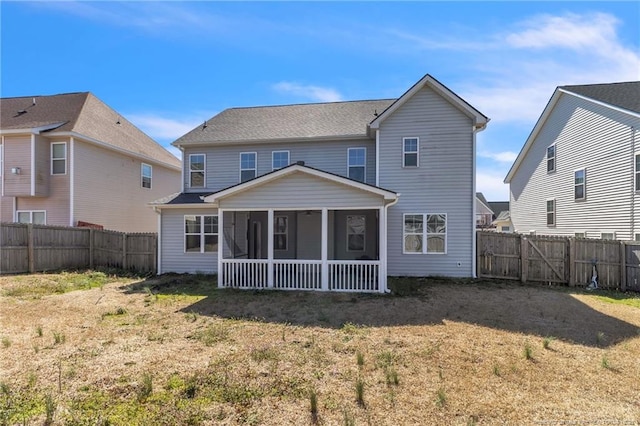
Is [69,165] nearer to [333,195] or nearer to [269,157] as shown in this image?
[269,157]

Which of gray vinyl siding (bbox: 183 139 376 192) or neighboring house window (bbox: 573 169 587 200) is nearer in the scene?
gray vinyl siding (bbox: 183 139 376 192)

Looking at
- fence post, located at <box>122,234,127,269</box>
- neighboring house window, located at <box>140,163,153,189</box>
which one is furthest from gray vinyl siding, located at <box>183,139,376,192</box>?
neighboring house window, located at <box>140,163,153,189</box>

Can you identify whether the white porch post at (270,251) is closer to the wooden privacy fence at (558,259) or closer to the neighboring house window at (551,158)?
the wooden privacy fence at (558,259)

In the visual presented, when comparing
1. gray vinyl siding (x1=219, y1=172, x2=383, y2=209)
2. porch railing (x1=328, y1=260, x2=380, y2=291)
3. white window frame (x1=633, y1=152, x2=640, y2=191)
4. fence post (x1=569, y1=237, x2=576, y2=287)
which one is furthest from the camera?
white window frame (x1=633, y1=152, x2=640, y2=191)

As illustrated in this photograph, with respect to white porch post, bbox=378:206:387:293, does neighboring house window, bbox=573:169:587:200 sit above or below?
above

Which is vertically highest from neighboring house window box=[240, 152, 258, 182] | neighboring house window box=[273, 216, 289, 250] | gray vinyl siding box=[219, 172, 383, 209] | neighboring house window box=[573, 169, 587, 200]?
neighboring house window box=[240, 152, 258, 182]

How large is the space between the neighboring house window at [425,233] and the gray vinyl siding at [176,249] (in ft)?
26.3

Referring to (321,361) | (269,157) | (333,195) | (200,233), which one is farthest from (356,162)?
(321,361)

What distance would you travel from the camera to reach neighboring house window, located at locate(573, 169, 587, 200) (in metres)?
15.3

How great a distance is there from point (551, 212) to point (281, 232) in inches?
558

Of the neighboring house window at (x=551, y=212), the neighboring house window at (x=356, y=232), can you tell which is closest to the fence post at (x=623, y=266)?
the neighboring house window at (x=551, y=212)

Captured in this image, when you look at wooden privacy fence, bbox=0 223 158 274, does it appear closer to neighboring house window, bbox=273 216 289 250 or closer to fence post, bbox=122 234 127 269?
fence post, bbox=122 234 127 269

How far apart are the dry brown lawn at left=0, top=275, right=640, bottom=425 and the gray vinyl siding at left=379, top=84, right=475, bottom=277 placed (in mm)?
3312

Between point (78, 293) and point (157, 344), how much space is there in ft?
20.6
